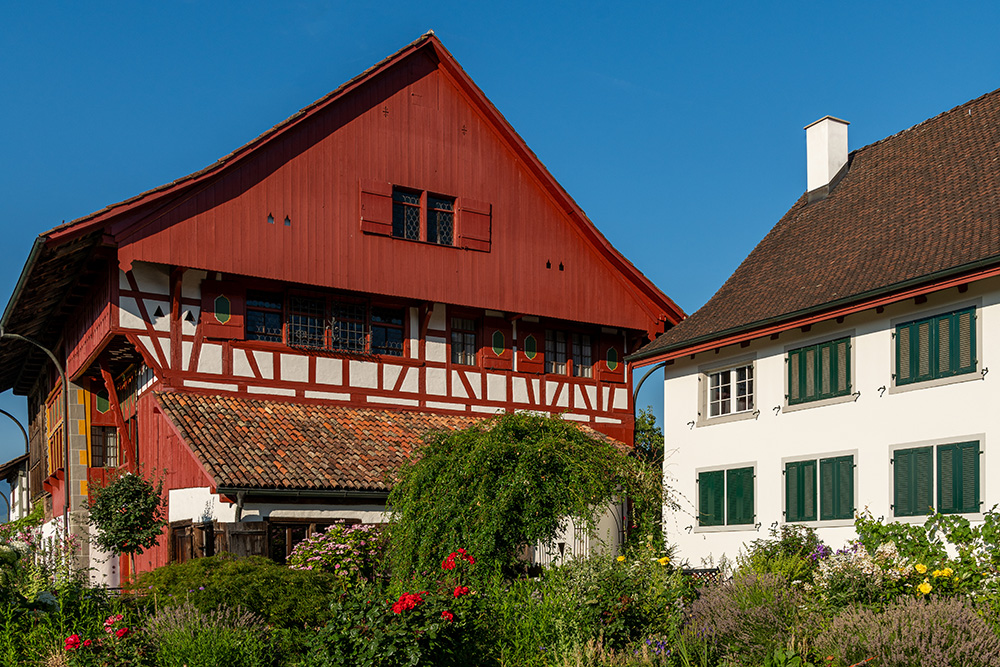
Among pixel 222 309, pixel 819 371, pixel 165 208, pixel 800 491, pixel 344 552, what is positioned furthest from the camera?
pixel 222 309

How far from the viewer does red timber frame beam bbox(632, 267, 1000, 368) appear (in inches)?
634

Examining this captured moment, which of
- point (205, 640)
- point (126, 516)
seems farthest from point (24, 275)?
point (205, 640)

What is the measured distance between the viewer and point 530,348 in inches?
1075

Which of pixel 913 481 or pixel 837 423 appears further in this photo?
pixel 837 423

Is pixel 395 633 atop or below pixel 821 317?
below

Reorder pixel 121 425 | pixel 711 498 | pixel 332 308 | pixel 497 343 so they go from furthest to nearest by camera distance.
A: pixel 497 343 → pixel 121 425 → pixel 332 308 → pixel 711 498

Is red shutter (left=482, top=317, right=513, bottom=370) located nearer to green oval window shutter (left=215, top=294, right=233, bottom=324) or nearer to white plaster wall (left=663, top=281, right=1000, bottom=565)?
white plaster wall (left=663, top=281, right=1000, bottom=565)

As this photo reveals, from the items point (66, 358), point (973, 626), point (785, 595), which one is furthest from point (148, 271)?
point (973, 626)

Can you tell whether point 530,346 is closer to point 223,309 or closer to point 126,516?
point 223,309

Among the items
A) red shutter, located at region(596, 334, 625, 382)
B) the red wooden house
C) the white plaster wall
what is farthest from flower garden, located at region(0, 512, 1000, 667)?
red shutter, located at region(596, 334, 625, 382)

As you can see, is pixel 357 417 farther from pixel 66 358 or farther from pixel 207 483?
pixel 66 358

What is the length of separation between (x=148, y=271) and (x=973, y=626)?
16856 mm

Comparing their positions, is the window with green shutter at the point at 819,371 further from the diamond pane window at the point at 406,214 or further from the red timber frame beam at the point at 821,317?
the diamond pane window at the point at 406,214

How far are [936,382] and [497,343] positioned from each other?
12.0 m
